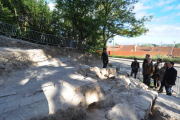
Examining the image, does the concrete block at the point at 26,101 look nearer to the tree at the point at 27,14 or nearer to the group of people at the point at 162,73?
the group of people at the point at 162,73

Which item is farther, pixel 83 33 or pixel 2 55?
pixel 83 33

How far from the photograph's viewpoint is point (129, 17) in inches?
482

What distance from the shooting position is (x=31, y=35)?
842cm

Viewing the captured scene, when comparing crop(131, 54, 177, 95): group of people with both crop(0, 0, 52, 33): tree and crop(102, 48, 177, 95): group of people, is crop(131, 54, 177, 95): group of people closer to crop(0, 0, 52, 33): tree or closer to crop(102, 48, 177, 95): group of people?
crop(102, 48, 177, 95): group of people

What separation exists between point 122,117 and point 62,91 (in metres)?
1.48

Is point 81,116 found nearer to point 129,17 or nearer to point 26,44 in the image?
point 26,44

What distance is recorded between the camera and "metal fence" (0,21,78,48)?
726 centimetres

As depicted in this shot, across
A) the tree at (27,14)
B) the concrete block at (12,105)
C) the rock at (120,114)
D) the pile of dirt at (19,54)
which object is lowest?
the rock at (120,114)

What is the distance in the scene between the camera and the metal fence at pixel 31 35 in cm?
726

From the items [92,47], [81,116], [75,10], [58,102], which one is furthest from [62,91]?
[92,47]

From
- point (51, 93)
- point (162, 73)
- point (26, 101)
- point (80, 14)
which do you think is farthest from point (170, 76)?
point (80, 14)

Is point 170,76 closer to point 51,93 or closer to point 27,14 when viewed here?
point 51,93

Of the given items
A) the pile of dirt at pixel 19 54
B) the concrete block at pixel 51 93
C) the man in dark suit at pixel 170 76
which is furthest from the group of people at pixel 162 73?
the pile of dirt at pixel 19 54

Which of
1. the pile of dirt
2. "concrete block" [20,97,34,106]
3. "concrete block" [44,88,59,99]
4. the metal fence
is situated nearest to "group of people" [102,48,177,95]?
"concrete block" [44,88,59,99]
